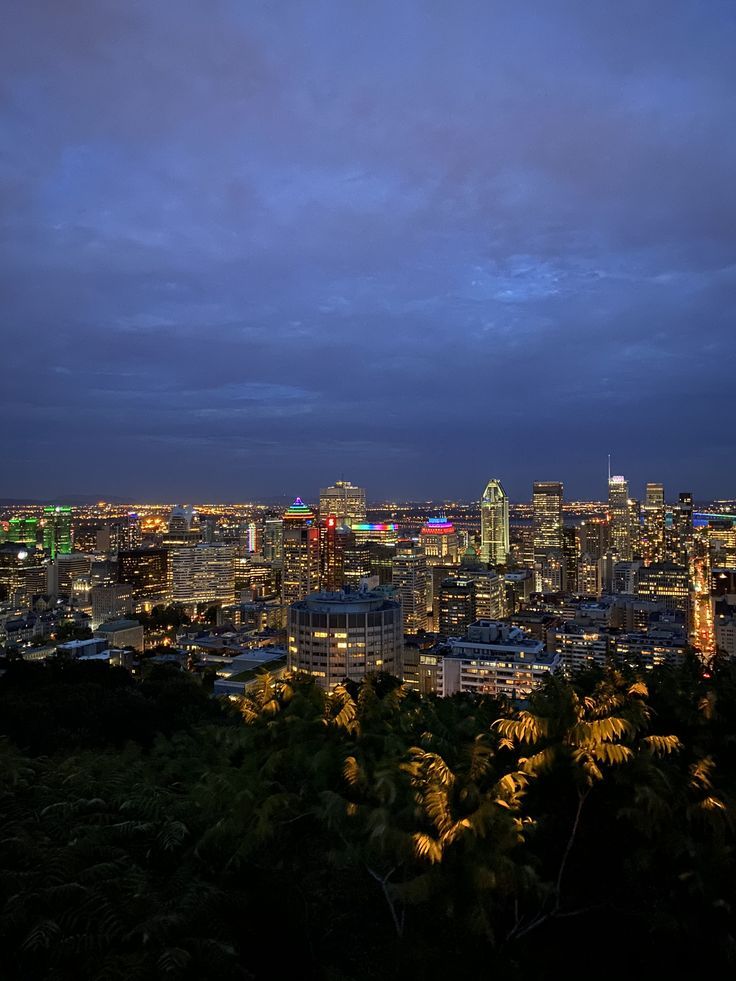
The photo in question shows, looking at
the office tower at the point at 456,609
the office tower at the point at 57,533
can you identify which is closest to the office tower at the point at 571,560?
the office tower at the point at 456,609

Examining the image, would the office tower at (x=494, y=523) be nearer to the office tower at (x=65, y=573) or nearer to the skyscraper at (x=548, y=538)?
the skyscraper at (x=548, y=538)

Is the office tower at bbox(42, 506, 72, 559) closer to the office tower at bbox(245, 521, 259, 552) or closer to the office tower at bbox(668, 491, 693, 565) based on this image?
the office tower at bbox(245, 521, 259, 552)

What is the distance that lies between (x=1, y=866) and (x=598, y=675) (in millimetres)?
5116

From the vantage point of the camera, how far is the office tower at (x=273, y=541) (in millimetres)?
80875

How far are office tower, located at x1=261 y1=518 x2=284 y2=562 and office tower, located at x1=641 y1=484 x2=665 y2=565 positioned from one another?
41833 mm

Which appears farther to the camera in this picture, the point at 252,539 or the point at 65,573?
the point at 252,539

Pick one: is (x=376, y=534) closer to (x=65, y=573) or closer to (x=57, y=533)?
(x=65, y=573)

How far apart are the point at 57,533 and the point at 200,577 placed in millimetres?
33739

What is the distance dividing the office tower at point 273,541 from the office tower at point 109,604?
27.2 m

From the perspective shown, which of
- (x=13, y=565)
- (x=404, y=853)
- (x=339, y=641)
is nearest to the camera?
(x=404, y=853)

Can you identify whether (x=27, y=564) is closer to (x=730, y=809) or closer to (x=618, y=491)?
(x=730, y=809)

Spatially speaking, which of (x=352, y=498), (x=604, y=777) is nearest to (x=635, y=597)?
(x=604, y=777)

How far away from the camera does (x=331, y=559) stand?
2527 inches

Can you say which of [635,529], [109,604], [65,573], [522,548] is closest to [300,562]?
[109,604]
